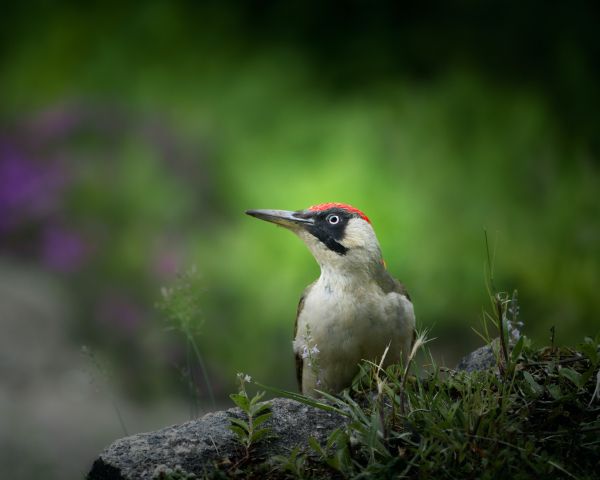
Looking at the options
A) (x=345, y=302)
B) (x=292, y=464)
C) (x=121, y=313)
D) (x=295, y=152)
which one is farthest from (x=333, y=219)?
(x=121, y=313)

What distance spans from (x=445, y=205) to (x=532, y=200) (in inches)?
21.6

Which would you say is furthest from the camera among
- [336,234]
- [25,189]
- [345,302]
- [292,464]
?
[25,189]

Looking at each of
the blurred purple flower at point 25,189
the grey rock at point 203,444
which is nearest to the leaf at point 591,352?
the grey rock at point 203,444

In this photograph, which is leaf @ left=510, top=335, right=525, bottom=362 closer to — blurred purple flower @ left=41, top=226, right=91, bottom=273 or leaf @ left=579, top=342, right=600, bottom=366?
leaf @ left=579, top=342, right=600, bottom=366

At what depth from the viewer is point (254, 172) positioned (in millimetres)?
5270

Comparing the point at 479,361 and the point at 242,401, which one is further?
the point at 479,361

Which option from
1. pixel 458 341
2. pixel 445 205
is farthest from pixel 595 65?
pixel 458 341

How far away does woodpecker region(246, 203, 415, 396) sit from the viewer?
3.05 metres

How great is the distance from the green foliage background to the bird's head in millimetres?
1491

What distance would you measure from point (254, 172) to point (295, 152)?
30 cm

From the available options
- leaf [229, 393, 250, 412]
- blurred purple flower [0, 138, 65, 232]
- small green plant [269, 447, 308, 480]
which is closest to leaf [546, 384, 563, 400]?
small green plant [269, 447, 308, 480]

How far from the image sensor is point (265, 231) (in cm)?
506

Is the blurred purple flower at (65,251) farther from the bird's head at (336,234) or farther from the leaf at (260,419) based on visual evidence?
the leaf at (260,419)

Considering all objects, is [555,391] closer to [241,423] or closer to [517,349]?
[517,349]
